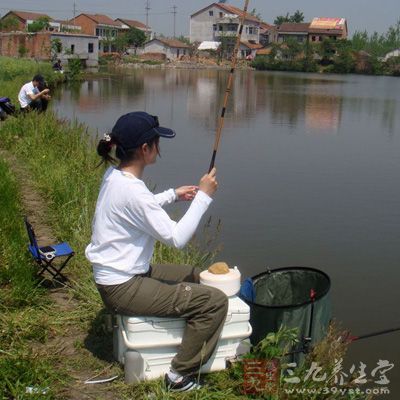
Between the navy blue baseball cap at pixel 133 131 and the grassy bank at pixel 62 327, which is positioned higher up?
the navy blue baseball cap at pixel 133 131

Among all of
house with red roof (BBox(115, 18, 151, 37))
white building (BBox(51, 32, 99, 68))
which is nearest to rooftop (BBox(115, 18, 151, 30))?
house with red roof (BBox(115, 18, 151, 37))

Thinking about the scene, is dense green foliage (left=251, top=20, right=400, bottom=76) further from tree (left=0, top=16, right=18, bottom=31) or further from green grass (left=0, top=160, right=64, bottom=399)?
green grass (left=0, top=160, right=64, bottom=399)

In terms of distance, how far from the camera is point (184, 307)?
8.47 ft

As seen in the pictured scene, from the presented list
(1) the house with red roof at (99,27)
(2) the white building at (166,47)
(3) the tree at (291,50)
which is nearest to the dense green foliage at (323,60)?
(3) the tree at (291,50)

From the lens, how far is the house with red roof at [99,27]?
2761 inches

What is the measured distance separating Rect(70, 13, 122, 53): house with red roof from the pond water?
53376 millimetres

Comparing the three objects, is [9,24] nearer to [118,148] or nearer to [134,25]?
[134,25]

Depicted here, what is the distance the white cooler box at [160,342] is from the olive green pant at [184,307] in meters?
0.05

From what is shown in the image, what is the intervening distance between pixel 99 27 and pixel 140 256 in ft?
240

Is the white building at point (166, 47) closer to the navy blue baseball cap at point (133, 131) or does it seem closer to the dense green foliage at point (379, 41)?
the dense green foliage at point (379, 41)

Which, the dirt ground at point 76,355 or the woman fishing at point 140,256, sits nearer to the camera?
the woman fishing at point 140,256

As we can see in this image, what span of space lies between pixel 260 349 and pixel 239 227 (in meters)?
4.40

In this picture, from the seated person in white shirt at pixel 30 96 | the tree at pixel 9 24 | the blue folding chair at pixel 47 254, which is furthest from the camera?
the tree at pixel 9 24

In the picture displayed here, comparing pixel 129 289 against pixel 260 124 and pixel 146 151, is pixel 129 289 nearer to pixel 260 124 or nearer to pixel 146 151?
pixel 146 151
